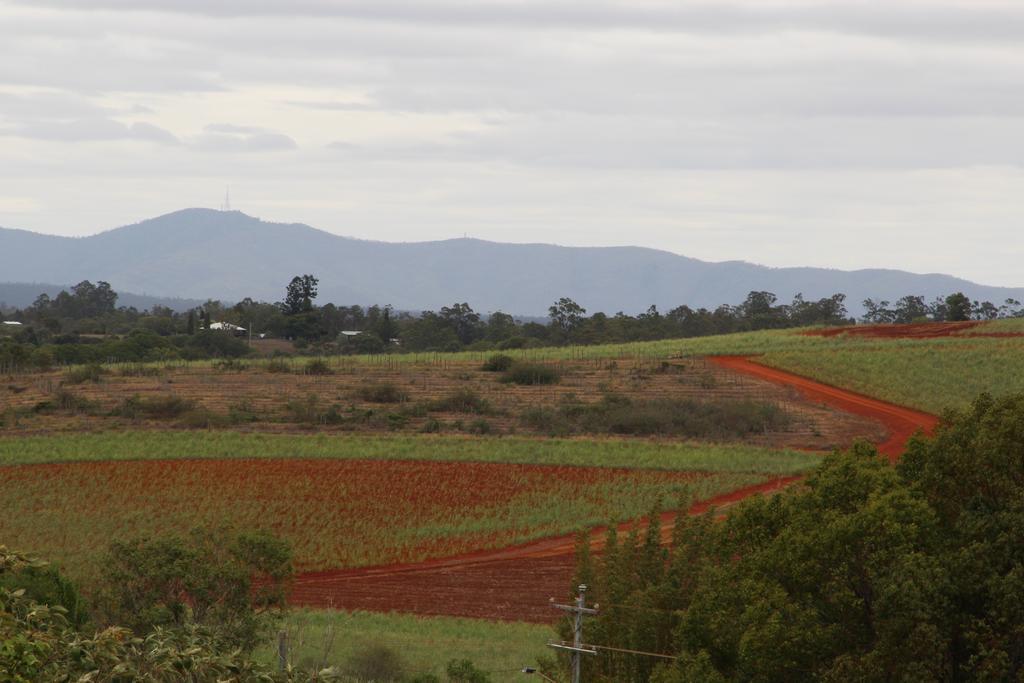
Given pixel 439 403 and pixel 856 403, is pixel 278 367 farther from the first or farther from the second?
pixel 856 403

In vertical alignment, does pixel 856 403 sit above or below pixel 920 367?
below

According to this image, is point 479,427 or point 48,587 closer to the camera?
point 48,587

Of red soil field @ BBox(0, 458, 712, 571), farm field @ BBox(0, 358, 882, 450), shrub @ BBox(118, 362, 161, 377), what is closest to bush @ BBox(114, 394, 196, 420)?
farm field @ BBox(0, 358, 882, 450)

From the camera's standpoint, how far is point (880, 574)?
14.7 meters

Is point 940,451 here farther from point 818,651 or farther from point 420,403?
point 420,403

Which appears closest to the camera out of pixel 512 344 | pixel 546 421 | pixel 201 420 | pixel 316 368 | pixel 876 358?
pixel 201 420

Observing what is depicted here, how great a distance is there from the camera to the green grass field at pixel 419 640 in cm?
2155

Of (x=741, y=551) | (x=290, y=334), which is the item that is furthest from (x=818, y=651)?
(x=290, y=334)

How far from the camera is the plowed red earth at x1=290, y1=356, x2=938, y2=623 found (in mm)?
27984

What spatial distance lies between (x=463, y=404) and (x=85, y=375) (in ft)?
62.7

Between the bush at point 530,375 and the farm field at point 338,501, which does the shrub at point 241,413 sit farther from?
the bush at point 530,375

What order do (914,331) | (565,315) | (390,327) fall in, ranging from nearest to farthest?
(914,331), (390,327), (565,315)

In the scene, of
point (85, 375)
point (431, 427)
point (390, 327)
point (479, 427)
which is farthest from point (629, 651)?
point (390, 327)

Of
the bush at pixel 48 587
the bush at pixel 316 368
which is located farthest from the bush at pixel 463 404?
the bush at pixel 48 587
